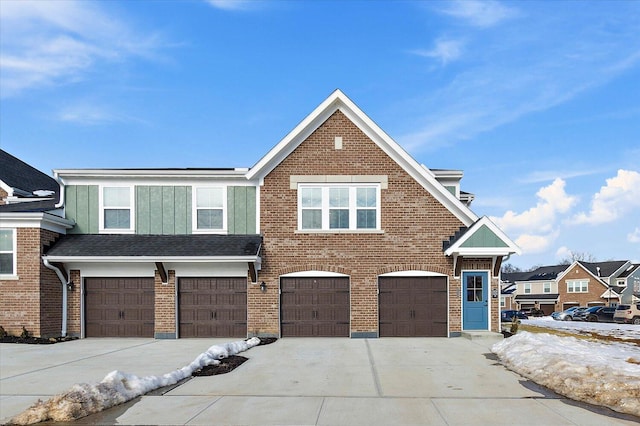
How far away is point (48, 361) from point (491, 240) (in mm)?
14138

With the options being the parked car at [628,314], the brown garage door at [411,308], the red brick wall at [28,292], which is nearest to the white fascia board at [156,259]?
→ the red brick wall at [28,292]

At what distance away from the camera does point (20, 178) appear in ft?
102

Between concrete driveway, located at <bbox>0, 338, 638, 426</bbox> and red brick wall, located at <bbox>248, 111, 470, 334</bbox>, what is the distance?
9.87 ft

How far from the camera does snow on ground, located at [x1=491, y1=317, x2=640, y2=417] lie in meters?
9.05

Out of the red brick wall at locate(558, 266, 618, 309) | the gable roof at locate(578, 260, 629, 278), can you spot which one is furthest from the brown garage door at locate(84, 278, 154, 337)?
the gable roof at locate(578, 260, 629, 278)

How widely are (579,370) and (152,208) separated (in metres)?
15.1

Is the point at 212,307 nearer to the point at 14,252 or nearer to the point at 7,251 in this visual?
the point at 14,252

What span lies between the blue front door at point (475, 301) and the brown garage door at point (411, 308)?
753 millimetres

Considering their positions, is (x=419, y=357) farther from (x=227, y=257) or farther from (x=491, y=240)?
(x=227, y=257)

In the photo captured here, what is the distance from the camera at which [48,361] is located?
13406 millimetres

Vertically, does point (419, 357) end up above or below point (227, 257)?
below

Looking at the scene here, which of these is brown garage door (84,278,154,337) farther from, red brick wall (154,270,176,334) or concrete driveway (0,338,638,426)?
concrete driveway (0,338,638,426)

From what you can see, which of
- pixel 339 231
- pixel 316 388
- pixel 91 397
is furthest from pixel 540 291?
pixel 91 397

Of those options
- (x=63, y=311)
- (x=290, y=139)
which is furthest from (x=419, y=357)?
(x=63, y=311)
